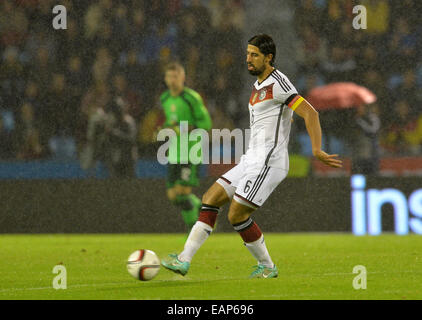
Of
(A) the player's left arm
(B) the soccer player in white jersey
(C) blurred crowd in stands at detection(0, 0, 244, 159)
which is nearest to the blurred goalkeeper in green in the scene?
(C) blurred crowd in stands at detection(0, 0, 244, 159)

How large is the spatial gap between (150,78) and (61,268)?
6075 mm

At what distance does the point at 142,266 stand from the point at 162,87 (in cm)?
725

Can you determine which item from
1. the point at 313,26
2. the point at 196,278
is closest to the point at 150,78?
the point at 313,26

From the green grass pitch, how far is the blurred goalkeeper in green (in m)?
0.67

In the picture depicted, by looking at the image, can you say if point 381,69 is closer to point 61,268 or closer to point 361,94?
point 361,94

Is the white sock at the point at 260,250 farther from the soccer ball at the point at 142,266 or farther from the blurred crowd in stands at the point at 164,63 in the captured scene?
the blurred crowd in stands at the point at 164,63

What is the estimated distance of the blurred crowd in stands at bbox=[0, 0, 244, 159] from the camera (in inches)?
538

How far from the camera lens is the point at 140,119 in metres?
14.1

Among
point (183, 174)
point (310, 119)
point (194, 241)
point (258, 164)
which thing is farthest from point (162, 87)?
point (310, 119)

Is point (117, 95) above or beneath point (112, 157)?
above

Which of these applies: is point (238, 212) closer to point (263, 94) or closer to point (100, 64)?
point (263, 94)

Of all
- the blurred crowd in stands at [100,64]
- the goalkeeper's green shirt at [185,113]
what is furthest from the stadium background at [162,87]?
the goalkeeper's green shirt at [185,113]

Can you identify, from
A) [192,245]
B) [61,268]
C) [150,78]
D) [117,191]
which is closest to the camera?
[192,245]

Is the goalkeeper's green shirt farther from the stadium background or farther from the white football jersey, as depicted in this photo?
the white football jersey
